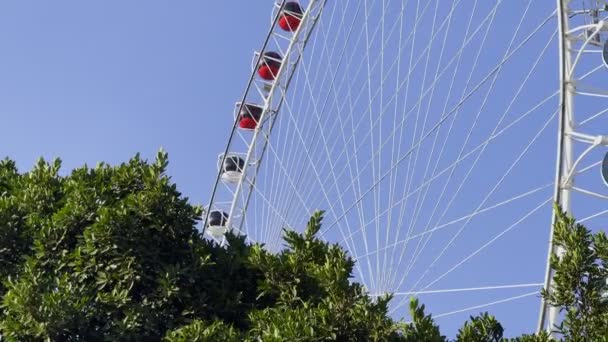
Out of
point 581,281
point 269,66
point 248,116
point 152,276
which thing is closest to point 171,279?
point 152,276

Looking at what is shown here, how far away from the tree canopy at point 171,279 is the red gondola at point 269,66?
1348 centimetres

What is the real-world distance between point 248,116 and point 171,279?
619 inches

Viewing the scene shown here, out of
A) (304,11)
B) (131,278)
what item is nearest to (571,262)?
(131,278)

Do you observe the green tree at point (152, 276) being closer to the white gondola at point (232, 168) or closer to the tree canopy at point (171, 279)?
the tree canopy at point (171, 279)

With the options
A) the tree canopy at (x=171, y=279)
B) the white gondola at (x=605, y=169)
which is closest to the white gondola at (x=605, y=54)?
the white gondola at (x=605, y=169)

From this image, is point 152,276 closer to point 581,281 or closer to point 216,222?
point 581,281

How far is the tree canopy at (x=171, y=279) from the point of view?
36.7ft

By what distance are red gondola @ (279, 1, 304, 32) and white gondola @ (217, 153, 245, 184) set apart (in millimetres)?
3250

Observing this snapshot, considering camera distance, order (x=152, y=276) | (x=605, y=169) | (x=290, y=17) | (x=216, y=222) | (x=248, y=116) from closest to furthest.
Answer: (x=152, y=276)
(x=605, y=169)
(x=290, y=17)
(x=248, y=116)
(x=216, y=222)

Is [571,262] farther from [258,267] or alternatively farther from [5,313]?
[5,313]

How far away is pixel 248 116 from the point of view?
27406 mm

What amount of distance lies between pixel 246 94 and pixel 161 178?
591 inches

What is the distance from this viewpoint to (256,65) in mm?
26922

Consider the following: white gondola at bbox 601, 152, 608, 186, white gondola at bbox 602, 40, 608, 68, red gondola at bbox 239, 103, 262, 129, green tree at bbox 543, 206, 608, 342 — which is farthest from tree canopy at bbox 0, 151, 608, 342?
red gondola at bbox 239, 103, 262, 129
